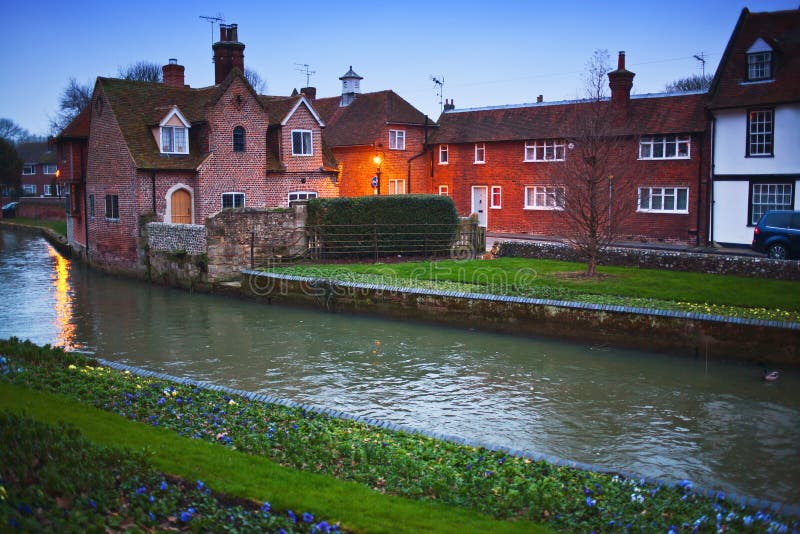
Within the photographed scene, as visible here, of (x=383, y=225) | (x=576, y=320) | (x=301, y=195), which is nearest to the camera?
(x=576, y=320)

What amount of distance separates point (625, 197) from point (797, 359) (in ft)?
24.8

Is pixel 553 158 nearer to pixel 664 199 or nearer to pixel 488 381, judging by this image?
pixel 664 199

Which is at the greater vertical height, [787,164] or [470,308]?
[787,164]

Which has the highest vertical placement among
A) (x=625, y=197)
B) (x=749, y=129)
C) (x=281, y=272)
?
(x=749, y=129)

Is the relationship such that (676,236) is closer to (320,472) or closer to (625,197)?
(625,197)

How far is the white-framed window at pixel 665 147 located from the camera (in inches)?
1350

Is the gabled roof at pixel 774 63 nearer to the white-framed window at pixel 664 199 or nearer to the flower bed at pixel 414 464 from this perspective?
the white-framed window at pixel 664 199

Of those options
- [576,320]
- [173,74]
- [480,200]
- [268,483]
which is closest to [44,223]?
[173,74]

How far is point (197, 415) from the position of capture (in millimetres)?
9742

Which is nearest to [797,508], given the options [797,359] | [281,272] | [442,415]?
[442,415]

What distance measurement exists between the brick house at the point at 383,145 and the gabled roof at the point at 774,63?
61.7 ft

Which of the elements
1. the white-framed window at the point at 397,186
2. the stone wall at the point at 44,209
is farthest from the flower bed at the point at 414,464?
the stone wall at the point at 44,209

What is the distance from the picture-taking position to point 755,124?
3106cm

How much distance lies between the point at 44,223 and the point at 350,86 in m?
30.9
